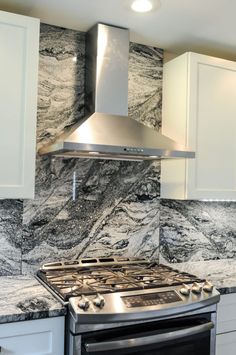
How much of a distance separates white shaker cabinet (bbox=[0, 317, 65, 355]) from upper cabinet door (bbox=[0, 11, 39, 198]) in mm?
628

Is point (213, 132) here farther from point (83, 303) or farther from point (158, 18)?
point (83, 303)

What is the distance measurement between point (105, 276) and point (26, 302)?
527 mm

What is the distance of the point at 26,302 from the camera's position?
5.49 ft

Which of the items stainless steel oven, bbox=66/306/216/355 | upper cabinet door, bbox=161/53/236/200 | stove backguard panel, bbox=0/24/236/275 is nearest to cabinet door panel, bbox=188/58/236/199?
upper cabinet door, bbox=161/53/236/200

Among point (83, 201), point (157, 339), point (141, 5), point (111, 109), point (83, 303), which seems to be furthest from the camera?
point (83, 201)

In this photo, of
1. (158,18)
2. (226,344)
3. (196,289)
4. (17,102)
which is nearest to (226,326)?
(226,344)

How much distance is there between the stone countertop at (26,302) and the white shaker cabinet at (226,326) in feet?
3.00

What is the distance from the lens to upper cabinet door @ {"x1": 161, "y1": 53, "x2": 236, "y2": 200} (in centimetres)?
236

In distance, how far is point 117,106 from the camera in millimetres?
2217

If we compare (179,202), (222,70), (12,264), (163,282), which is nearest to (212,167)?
(179,202)

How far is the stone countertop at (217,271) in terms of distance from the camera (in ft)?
6.79

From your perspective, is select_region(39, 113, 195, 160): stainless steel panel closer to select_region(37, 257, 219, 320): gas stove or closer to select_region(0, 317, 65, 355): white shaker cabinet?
select_region(37, 257, 219, 320): gas stove

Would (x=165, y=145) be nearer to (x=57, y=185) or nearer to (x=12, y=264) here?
(x=57, y=185)

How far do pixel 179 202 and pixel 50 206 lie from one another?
957mm
